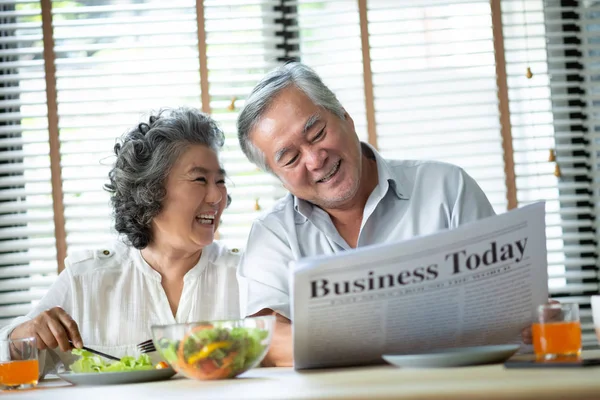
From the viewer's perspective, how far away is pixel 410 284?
1.46 metres

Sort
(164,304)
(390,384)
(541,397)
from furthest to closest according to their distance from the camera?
(164,304)
(390,384)
(541,397)

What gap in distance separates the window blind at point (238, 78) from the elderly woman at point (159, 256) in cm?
74

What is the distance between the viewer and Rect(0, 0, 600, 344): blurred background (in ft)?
11.9

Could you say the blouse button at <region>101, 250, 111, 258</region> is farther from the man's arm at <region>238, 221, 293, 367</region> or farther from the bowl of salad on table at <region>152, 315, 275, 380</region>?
the bowl of salad on table at <region>152, 315, 275, 380</region>

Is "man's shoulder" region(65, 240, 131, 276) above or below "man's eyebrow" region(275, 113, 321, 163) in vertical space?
below

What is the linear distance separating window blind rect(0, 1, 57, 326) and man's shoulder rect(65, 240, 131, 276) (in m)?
0.80

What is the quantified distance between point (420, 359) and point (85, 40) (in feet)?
9.35

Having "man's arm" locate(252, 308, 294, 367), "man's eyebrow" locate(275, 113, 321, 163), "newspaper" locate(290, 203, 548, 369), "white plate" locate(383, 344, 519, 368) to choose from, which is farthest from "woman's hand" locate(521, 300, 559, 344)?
"man's eyebrow" locate(275, 113, 321, 163)

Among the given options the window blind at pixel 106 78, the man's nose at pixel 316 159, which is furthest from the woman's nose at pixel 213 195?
the window blind at pixel 106 78

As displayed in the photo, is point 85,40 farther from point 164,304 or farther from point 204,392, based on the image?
point 204,392

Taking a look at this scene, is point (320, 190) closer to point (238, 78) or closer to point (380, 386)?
point (380, 386)

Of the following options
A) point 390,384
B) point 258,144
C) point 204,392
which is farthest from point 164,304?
point 390,384

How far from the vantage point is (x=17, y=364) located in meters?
1.79

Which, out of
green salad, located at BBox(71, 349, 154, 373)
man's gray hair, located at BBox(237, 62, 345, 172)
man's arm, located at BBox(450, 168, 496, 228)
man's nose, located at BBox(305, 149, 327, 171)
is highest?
man's gray hair, located at BBox(237, 62, 345, 172)
